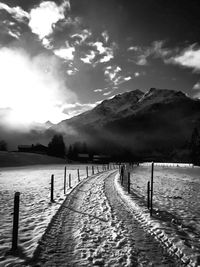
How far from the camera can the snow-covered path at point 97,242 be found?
566 centimetres

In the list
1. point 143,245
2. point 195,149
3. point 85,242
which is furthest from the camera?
point 195,149

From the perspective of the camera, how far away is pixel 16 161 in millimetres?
72438

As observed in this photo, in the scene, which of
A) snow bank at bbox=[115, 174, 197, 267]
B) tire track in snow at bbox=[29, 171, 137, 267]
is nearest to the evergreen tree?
snow bank at bbox=[115, 174, 197, 267]

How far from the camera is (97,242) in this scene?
693cm

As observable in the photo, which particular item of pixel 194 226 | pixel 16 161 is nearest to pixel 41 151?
pixel 16 161

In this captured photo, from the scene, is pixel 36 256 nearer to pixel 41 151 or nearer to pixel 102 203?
pixel 102 203

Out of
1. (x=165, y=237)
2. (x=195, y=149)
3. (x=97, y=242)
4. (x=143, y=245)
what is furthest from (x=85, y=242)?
(x=195, y=149)

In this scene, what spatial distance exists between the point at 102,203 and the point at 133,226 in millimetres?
4286

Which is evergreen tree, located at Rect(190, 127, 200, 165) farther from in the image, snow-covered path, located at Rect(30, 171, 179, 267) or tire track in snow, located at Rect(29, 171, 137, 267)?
tire track in snow, located at Rect(29, 171, 137, 267)

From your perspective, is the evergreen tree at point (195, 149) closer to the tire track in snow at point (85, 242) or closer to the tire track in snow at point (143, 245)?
the tire track in snow at point (143, 245)

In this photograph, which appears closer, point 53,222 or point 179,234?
point 179,234

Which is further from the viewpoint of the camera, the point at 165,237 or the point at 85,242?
the point at 165,237

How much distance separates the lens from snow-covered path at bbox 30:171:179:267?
5664 mm

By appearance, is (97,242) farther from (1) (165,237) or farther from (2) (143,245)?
(1) (165,237)
